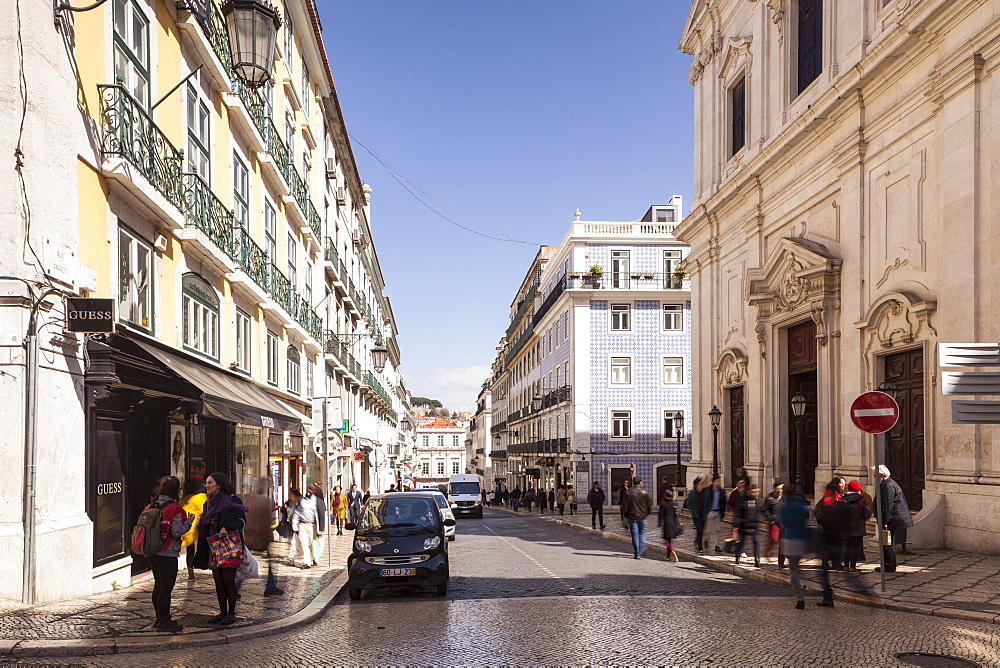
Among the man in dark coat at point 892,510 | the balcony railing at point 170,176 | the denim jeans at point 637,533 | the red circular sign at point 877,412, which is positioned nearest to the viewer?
the red circular sign at point 877,412

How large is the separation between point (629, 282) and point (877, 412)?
38.3 m

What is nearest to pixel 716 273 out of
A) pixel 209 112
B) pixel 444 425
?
pixel 209 112

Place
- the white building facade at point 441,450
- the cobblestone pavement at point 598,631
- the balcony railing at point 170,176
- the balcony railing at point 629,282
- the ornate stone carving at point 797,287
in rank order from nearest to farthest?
1. the cobblestone pavement at point 598,631
2. the balcony railing at point 170,176
3. the ornate stone carving at point 797,287
4. the balcony railing at point 629,282
5. the white building facade at point 441,450

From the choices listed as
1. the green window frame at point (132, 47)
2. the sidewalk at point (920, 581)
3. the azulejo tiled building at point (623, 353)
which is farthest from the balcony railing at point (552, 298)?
the green window frame at point (132, 47)

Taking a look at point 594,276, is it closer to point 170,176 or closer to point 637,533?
point 637,533

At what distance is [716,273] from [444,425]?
123 metres

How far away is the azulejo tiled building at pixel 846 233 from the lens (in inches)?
604

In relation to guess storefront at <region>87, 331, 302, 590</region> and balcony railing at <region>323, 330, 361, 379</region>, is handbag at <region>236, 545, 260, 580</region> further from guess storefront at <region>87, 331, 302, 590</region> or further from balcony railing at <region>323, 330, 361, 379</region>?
balcony railing at <region>323, 330, 361, 379</region>

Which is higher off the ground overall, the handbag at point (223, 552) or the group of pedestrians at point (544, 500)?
the handbag at point (223, 552)

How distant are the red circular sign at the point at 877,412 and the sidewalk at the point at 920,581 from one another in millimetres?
1997

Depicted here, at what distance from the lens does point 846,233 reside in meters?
20.5

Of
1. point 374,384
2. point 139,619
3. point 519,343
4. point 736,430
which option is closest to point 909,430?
point 736,430

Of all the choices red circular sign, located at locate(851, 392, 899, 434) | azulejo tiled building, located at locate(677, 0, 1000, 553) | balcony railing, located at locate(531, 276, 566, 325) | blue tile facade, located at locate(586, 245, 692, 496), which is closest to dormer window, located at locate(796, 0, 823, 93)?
azulejo tiled building, located at locate(677, 0, 1000, 553)

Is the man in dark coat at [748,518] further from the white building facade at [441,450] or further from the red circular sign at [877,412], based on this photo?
the white building facade at [441,450]
